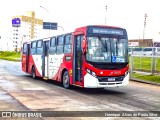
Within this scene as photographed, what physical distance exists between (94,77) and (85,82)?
0.45m

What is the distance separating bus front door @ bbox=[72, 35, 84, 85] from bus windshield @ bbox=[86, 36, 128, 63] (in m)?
0.72

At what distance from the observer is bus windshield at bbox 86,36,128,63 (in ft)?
49.4

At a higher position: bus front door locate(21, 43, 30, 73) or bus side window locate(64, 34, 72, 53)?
bus side window locate(64, 34, 72, 53)

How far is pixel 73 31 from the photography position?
16.6 meters

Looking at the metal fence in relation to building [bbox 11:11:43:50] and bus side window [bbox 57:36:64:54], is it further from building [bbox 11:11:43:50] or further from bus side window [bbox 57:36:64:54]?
building [bbox 11:11:43:50]

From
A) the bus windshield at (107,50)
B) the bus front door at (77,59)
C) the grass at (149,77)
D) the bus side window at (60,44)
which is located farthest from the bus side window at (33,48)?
the bus windshield at (107,50)

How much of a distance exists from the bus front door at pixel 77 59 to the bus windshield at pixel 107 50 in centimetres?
72

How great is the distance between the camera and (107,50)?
15.3 metres

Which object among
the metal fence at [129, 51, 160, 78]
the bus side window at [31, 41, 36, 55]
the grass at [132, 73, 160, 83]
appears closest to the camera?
the grass at [132, 73, 160, 83]

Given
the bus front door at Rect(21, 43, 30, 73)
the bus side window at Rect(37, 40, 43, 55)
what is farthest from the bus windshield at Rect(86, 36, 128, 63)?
the bus front door at Rect(21, 43, 30, 73)

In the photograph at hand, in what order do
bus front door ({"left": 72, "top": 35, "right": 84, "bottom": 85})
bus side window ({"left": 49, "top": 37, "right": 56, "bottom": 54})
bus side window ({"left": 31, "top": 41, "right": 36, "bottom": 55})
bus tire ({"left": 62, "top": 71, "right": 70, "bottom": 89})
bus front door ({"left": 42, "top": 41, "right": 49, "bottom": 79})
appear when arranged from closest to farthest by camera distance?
1. bus front door ({"left": 72, "top": 35, "right": 84, "bottom": 85})
2. bus tire ({"left": 62, "top": 71, "right": 70, "bottom": 89})
3. bus side window ({"left": 49, "top": 37, "right": 56, "bottom": 54})
4. bus front door ({"left": 42, "top": 41, "right": 49, "bottom": 79})
5. bus side window ({"left": 31, "top": 41, "right": 36, "bottom": 55})

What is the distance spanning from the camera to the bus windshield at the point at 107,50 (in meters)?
15.1

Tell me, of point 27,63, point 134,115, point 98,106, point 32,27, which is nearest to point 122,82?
point 98,106

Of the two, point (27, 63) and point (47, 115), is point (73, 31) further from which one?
point (27, 63)
